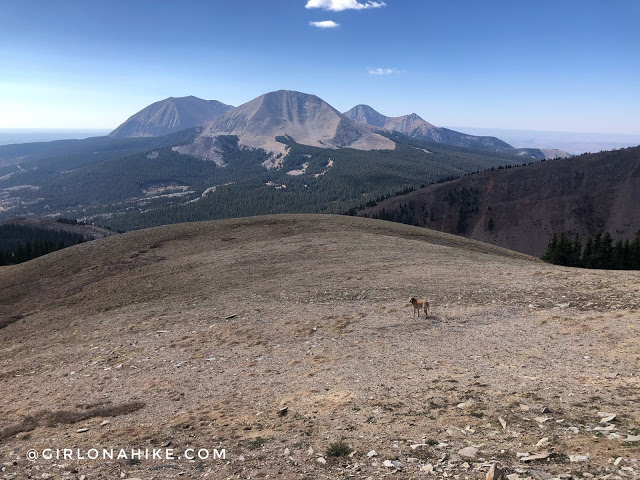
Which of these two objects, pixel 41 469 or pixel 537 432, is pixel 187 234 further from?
pixel 537 432

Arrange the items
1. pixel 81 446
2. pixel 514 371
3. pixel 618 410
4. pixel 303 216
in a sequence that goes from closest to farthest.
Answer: pixel 618 410 < pixel 81 446 < pixel 514 371 < pixel 303 216

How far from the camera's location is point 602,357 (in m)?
14.4

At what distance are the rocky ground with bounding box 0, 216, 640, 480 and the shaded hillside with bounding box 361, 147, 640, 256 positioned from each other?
14365cm

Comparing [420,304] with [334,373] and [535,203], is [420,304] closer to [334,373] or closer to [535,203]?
[334,373]

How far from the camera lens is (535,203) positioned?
166 meters

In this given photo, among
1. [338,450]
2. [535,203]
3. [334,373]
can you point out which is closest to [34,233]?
[334,373]

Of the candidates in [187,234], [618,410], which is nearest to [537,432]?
[618,410]

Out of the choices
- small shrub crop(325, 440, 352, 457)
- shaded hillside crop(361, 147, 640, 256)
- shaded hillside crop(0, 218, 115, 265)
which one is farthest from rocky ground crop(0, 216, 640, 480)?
shaded hillside crop(0, 218, 115, 265)

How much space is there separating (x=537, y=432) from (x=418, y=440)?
10.4ft

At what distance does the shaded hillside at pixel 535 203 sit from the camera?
491ft

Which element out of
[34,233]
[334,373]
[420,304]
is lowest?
[34,233]

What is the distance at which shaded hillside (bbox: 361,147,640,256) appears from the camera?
491 feet

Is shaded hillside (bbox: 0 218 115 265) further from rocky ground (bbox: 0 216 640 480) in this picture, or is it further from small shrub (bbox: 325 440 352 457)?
small shrub (bbox: 325 440 352 457)

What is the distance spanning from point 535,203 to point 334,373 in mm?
181173
